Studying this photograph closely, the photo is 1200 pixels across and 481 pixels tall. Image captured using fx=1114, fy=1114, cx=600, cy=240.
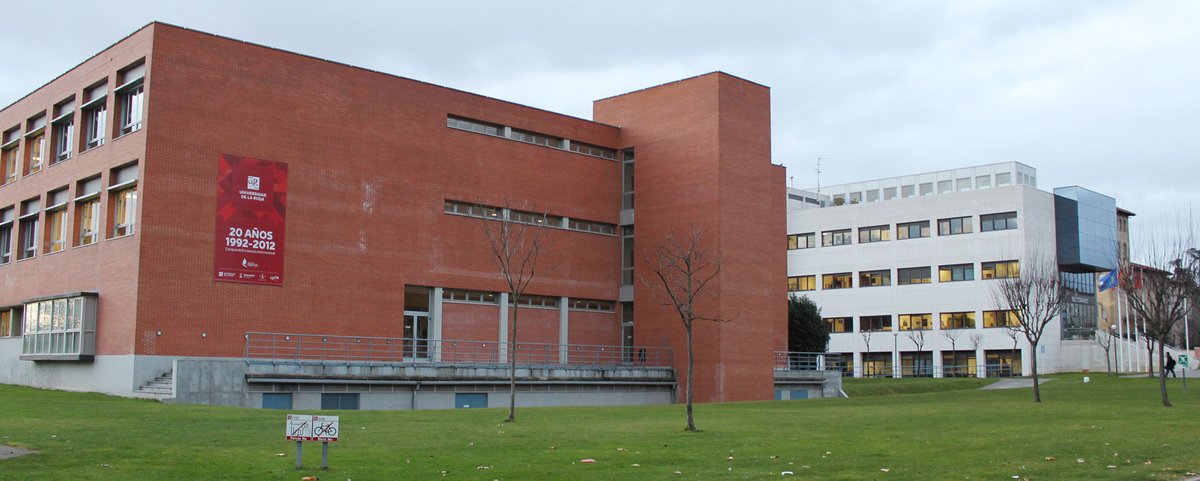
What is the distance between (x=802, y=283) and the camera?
315ft

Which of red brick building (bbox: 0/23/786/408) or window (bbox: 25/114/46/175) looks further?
window (bbox: 25/114/46/175)

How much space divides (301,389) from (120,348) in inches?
250

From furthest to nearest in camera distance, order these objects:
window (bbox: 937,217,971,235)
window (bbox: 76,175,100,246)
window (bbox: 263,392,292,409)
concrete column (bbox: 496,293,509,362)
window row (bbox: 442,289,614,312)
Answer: window (bbox: 937,217,971,235) < concrete column (bbox: 496,293,509,362) < window row (bbox: 442,289,614,312) < window (bbox: 76,175,100,246) < window (bbox: 263,392,292,409)

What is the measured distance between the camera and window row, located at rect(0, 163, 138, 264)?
130ft

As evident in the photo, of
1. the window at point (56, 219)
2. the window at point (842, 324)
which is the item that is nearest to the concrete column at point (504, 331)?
the window at point (56, 219)

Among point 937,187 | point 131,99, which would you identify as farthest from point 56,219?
point 937,187

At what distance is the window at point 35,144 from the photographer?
47.0 metres

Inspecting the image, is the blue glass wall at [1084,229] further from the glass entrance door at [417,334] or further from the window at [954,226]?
the glass entrance door at [417,334]

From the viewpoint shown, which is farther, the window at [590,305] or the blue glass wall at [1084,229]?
the blue glass wall at [1084,229]

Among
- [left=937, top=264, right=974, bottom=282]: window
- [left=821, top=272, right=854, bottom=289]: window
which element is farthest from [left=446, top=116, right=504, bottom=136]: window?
[left=821, top=272, right=854, bottom=289]: window

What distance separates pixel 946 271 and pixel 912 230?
13.9ft

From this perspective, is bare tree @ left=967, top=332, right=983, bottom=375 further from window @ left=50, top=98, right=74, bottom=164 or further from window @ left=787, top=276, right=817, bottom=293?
window @ left=50, top=98, right=74, bottom=164

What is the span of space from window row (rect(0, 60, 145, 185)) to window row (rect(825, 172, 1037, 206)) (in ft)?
255

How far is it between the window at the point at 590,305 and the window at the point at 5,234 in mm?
24564
